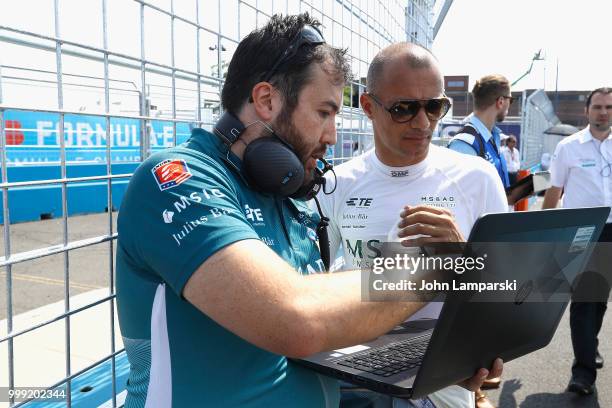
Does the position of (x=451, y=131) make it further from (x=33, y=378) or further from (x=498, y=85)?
(x=33, y=378)

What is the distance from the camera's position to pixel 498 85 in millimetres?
4434

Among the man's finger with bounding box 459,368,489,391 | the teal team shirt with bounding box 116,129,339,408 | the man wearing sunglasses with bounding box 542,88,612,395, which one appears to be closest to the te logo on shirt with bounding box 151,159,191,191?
the teal team shirt with bounding box 116,129,339,408

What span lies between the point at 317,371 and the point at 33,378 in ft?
5.25

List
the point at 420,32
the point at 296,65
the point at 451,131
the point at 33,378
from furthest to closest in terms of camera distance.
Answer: the point at 451,131
the point at 420,32
the point at 33,378
the point at 296,65

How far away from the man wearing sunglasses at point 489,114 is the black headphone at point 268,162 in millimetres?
2860

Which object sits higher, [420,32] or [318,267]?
[420,32]

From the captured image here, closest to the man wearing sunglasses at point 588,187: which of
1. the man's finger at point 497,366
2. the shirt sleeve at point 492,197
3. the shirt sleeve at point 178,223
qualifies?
the shirt sleeve at point 492,197

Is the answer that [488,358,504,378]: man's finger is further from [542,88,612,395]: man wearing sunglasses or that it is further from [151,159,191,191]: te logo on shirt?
[542,88,612,395]: man wearing sunglasses

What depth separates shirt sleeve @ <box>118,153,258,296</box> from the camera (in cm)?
100

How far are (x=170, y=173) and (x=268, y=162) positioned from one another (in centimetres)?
26

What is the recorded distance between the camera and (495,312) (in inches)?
42.7

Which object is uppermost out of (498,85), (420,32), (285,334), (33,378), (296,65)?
(420,32)

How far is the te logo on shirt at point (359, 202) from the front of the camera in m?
2.05

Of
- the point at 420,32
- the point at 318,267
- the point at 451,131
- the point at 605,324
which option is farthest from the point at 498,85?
the point at 451,131
